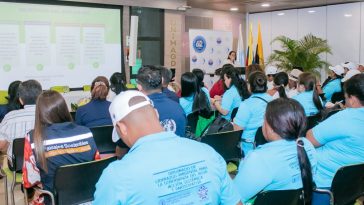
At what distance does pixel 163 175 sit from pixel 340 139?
176 cm

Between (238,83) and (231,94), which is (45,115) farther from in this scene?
(238,83)

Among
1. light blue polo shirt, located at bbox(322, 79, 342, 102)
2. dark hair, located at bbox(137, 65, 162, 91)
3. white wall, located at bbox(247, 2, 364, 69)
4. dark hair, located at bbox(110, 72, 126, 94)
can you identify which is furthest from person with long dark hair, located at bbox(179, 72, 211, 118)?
white wall, located at bbox(247, 2, 364, 69)

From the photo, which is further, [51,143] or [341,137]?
[341,137]

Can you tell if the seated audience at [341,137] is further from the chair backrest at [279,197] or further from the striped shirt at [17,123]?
the striped shirt at [17,123]

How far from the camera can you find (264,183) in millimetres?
1942

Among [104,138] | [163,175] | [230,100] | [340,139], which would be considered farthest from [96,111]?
[163,175]

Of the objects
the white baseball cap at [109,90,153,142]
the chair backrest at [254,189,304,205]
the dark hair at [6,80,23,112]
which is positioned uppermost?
the white baseball cap at [109,90,153,142]

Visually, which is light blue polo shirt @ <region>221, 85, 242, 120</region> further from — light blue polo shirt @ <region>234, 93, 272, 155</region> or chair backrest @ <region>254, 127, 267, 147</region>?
chair backrest @ <region>254, 127, 267, 147</region>

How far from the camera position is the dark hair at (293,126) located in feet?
6.60

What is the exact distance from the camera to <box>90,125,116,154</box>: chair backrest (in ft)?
12.2

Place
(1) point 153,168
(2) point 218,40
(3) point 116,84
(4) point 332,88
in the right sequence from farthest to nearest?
(2) point 218,40 < (4) point 332,88 < (3) point 116,84 < (1) point 153,168

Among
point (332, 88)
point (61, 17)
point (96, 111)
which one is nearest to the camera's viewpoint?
point (96, 111)

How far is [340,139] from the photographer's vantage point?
262 cm

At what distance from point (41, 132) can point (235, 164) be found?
2080mm
